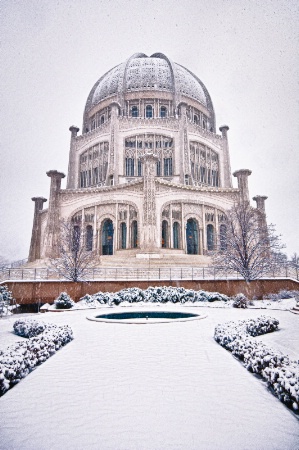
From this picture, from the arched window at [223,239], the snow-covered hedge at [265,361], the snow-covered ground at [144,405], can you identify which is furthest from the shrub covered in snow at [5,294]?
the arched window at [223,239]

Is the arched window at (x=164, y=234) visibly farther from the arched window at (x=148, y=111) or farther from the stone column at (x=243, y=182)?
the arched window at (x=148, y=111)

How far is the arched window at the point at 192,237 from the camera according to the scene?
1173 inches

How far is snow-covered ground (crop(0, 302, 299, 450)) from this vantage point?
2.89 metres

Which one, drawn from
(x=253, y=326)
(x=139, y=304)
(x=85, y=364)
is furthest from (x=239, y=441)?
(x=139, y=304)

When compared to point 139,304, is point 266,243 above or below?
above

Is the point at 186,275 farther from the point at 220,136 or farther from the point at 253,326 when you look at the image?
the point at 220,136

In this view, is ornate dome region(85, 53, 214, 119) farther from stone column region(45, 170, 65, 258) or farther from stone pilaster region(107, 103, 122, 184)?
stone column region(45, 170, 65, 258)

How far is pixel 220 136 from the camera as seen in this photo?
1591 inches

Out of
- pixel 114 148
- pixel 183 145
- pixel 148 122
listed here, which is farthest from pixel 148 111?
pixel 114 148

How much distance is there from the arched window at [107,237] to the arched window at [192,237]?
26.0 ft

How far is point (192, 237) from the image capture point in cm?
2984

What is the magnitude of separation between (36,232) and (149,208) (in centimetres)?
1555

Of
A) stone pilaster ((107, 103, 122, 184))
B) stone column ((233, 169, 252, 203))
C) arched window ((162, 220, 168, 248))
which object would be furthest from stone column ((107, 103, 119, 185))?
stone column ((233, 169, 252, 203))

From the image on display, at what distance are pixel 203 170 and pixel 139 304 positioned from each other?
27553mm
